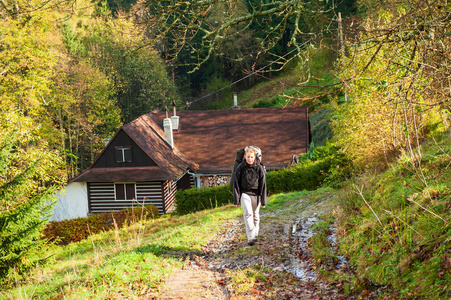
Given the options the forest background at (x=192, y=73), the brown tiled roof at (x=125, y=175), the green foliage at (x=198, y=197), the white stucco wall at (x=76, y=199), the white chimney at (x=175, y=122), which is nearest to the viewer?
the forest background at (x=192, y=73)

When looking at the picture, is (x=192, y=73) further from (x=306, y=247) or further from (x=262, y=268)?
(x=262, y=268)

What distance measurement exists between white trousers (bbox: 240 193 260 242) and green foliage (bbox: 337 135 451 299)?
5.32ft

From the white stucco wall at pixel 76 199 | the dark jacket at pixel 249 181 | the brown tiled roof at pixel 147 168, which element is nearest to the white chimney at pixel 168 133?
the brown tiled roof at pixel 147 168

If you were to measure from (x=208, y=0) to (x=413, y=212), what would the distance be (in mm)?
4379

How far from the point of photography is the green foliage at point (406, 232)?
15.1 feet

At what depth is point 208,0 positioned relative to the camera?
19.4ft

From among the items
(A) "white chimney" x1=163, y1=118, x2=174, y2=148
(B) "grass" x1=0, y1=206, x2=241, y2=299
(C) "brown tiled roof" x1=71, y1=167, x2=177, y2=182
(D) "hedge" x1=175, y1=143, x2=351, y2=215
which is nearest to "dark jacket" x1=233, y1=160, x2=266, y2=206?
(B) "grass" x1=0, y1=206, x2=241, y2=299

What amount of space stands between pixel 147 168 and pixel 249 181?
58.5 ft

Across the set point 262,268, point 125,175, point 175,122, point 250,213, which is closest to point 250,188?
point 250,213

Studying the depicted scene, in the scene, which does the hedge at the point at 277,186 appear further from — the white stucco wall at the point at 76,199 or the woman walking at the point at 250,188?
the woman walking at the point at 250,188

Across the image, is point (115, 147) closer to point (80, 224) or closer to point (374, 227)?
point (80, 224)

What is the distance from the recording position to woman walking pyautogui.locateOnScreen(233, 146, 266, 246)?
7.45 metres

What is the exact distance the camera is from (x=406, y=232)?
5.48 m

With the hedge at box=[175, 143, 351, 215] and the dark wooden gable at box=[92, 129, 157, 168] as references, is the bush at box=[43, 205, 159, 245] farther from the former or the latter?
the dark wooden gable at box=[92, 129, 157, 168]
